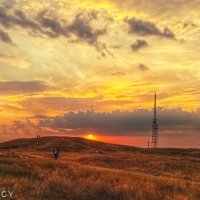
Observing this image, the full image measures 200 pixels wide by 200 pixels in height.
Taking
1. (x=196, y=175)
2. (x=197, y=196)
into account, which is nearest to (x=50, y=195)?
(x=197, y=196)

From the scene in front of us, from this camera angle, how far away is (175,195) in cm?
2542

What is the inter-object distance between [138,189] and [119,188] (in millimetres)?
1292

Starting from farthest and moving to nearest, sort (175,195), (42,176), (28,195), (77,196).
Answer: (42,176) < (175,195) < (77,196) < (28,195)

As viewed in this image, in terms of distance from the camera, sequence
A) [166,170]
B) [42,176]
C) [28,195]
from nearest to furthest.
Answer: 1. [28,195]
2. [42,176]
3. [166,170]

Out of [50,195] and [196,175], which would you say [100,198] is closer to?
[50,195]

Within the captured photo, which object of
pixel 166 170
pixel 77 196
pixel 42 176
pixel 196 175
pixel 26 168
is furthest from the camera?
pixel 166 170

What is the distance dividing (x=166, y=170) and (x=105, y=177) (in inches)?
870

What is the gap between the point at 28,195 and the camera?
71.1 ft

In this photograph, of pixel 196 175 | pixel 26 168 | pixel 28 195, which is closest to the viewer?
pixel 28 195

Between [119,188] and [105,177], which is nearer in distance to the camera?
[119,188]

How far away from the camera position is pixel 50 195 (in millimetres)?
22688

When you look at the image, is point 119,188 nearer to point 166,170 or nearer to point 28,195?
point 28,195

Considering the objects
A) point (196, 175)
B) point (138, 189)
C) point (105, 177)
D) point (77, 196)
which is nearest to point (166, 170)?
point (196, 175)

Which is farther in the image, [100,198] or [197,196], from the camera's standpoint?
[197,196]
